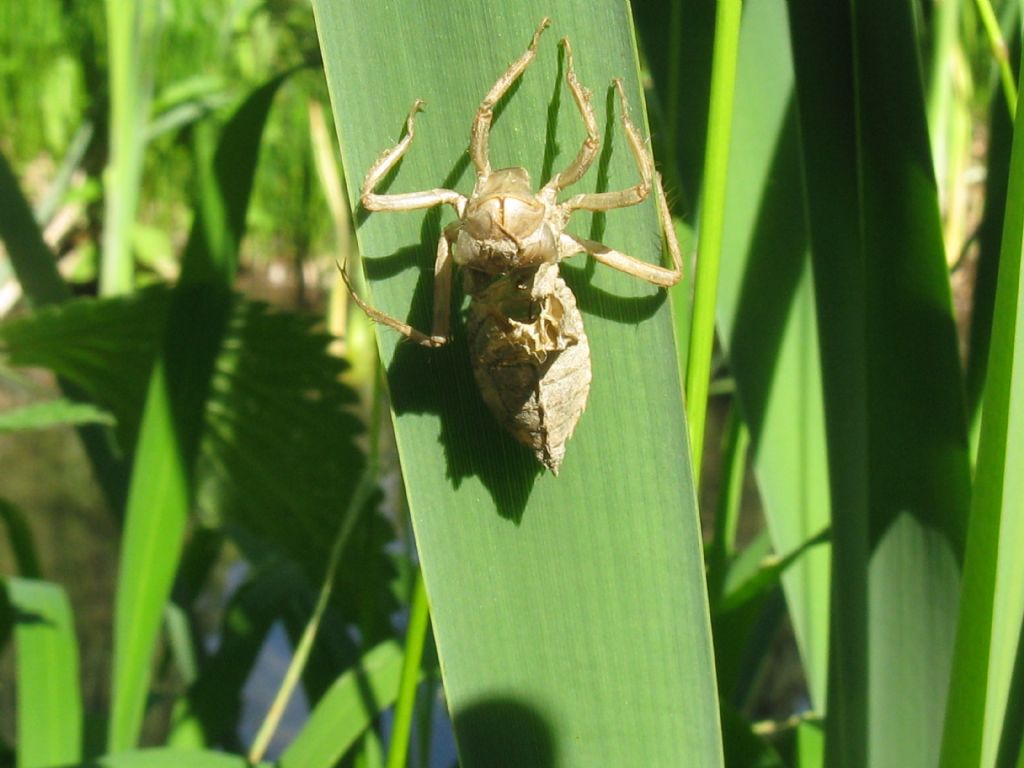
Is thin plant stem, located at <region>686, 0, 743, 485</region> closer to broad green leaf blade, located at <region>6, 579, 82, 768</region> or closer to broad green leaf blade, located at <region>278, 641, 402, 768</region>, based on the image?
broad green leaf blade, located at <region>278, 641, 402, 768</region>

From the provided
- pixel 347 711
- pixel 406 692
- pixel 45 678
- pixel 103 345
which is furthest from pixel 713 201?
pixel 45 678

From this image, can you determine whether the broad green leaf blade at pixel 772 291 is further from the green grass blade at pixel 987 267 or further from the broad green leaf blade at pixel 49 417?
the broad green leaf blade at pixel 49 417

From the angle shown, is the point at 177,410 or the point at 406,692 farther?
the point at 177,410

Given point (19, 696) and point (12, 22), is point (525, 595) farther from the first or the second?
point (12, 22)

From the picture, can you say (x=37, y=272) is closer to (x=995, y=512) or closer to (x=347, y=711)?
(x=347, y=711)

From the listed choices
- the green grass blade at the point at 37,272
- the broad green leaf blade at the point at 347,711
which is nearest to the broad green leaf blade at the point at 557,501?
the broad green leaf blade at the point at 347,711

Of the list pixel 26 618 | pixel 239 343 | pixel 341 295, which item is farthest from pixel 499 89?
pixel 341 295
